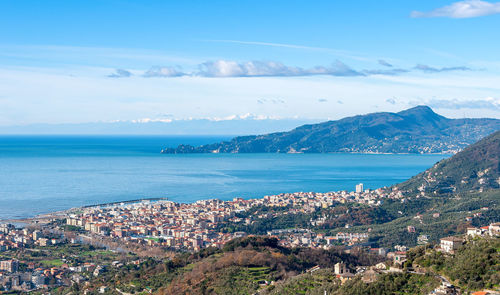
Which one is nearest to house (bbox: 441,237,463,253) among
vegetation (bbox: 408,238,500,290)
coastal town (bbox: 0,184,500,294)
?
coastal town (bbox: 0,184,500,294)

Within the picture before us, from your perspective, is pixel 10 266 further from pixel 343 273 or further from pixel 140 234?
pixel 343 273

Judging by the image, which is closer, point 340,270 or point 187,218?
point 340,270

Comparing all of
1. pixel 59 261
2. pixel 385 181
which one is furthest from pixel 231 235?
pixel 385 181

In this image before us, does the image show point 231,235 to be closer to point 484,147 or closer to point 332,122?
point 484,147

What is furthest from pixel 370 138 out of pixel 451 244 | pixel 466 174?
pixel 451 244

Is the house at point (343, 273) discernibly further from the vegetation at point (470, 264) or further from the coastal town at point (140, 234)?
the vegetation at point (470, 264)

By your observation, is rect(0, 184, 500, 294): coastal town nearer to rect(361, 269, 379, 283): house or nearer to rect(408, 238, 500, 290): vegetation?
rect(408, 238, 500, 290): vegetation

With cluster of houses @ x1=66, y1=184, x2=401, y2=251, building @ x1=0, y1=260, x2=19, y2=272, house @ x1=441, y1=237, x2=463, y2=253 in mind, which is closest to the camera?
house @ x1=441, y1=237, x2=463, y2=253
